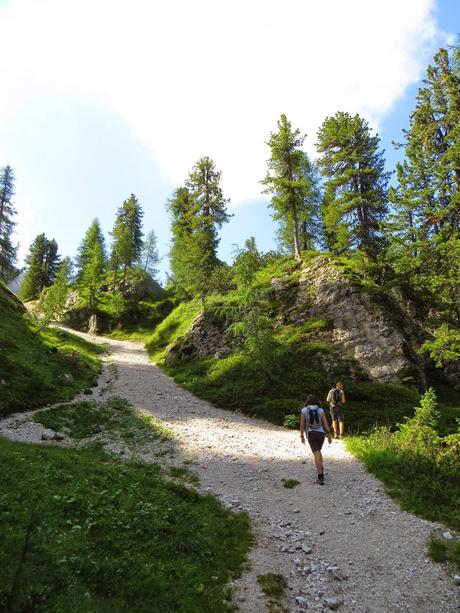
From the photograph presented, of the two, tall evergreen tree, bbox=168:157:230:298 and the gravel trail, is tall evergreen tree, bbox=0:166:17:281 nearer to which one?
tall evergreen tree, bbox=168:157:230:298

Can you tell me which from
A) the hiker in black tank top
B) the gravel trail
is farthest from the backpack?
the gravel trail

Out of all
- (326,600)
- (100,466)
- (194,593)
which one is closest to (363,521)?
(326,600)

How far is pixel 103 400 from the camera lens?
2058 centimetres

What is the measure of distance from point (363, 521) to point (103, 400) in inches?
626

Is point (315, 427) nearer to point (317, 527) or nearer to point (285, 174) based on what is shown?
point (317, 527)

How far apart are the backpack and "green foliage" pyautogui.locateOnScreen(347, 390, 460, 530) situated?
237 cm

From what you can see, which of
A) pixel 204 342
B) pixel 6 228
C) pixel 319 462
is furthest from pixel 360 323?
pixel 6 228

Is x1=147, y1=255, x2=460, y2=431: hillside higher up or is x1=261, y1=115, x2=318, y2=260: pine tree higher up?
x1=261, y1=115, x2=318, y2=260: pine tree

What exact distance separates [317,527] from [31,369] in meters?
17.8

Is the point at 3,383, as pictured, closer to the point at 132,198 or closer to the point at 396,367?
the point at 396,367

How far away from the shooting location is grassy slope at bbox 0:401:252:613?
5309 mm

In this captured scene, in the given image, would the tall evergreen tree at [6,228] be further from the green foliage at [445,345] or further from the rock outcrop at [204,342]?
the green foliage at [445,345]

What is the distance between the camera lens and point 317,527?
8.68 metres

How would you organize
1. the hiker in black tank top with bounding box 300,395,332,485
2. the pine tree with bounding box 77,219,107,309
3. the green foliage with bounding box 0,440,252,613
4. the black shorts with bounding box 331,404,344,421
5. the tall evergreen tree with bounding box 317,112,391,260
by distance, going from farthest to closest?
the pine tree with bounding box 77,219,107,309 < the tall evergreen tree with bounding box 317,112,391,260 < the black shorts with bounding box 331,404,344,421 < the hiker in black tank top with bounding box 300,395,332,485 < the green foliage with bounding box 0,440,252,613
